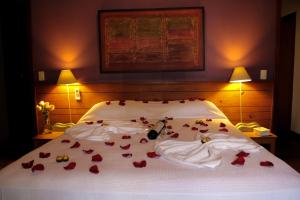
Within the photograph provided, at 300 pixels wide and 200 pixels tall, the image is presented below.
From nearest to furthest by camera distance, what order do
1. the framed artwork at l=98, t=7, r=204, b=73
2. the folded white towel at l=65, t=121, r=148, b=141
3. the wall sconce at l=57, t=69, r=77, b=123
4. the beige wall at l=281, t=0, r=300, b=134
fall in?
the folded white towel at l=65, t=121, r=148, b=141 < the wall sconce at l=57, t=69, r=77, b=123 < the framed artwork at l=98, t=7, r=204, b=73 < the beige wall at l=281, t=0, r=300, b=134

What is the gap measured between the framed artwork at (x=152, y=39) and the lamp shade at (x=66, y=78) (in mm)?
416

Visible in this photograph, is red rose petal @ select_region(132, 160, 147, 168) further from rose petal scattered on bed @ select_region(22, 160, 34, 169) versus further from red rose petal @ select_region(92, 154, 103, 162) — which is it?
rose petal scattered on bed @ select_region(22, 160, 34, 169)

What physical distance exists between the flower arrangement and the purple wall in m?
0.36

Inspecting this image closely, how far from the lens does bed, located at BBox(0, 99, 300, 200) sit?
1.35 meters

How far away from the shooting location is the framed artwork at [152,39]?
3135 mm

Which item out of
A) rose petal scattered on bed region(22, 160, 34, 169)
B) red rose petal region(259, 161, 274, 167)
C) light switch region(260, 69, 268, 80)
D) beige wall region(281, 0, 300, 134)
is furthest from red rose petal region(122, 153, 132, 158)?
beige wall region(281, 0, 300, 134)

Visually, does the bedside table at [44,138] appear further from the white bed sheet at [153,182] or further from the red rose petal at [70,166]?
the red rose petal at [70,166]

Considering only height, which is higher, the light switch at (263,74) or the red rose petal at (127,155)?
the light switch at (263,74)

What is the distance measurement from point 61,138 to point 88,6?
1.69 m

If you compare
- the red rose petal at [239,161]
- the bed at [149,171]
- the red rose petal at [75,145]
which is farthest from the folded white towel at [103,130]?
the red rose petal at [239,161]

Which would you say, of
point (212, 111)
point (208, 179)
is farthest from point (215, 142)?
point (212, 111)

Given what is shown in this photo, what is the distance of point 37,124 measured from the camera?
Answer: 337cm

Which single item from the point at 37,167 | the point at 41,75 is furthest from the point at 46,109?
the point at 37,167

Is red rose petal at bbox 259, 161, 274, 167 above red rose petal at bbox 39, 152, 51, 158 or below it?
above
